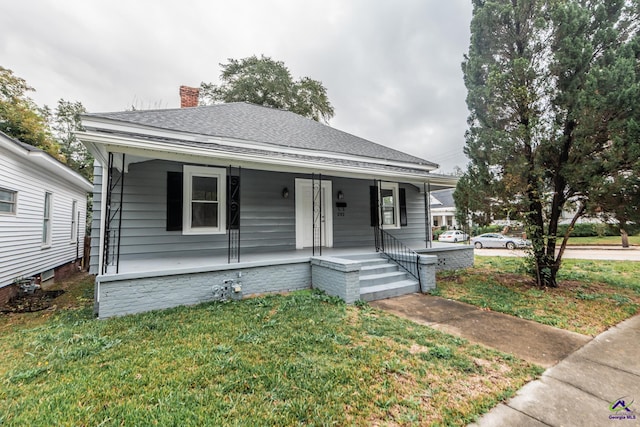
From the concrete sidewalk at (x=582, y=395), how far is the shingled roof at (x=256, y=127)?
672cm

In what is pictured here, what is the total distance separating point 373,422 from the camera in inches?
77.0

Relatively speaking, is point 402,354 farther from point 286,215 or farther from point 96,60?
point 96,60

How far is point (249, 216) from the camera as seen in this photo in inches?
275

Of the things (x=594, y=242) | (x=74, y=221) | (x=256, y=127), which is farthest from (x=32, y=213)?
(x=594, y=242)

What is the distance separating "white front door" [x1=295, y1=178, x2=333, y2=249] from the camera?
7.71m

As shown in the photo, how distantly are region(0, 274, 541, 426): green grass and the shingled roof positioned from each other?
449 centimetres

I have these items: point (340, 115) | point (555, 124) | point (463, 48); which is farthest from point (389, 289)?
point (340, 115)

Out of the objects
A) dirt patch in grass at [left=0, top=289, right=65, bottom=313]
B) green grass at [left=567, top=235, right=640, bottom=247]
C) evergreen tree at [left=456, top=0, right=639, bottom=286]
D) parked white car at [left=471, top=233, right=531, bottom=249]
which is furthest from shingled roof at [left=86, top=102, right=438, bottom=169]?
green grass at [left=567, top=235, right=640, bottom=247]

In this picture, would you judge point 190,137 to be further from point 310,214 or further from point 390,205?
point 390,205

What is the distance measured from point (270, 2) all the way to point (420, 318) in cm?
1111

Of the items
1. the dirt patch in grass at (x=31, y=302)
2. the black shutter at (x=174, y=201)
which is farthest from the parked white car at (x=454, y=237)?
the dirt patch in grass at (x=31, y=302)

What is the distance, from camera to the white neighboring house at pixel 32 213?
600cm

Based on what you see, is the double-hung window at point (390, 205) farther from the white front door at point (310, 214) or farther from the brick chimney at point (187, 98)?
the brick chimney at point (187, 98)

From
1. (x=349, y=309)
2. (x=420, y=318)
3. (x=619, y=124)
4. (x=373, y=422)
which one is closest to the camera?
(x=373, y=422)
